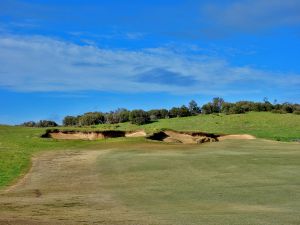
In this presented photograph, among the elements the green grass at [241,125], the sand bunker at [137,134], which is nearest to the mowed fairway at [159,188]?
the sand bunker at [137,134]

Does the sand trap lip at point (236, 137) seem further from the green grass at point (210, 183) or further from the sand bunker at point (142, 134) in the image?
the green grass at point (210, 183)

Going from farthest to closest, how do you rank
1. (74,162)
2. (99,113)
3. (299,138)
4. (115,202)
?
(99,113), (299,138), (74,162), (115,202)

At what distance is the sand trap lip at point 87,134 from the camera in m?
56.6

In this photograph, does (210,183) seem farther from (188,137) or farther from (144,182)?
(188,137)

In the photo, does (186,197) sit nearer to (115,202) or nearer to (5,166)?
(115,202)

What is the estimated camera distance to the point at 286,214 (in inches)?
619

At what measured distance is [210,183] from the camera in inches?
981

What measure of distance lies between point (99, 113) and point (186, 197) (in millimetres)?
72269

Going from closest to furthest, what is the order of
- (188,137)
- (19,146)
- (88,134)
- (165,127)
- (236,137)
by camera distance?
(19,146)
(188,137)
(88,134)
(236,137)
(165,127)

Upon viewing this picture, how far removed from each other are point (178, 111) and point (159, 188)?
64227 mm

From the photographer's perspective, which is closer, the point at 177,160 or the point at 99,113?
the point at 177,160

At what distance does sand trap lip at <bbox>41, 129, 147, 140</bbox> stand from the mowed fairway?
512 inches

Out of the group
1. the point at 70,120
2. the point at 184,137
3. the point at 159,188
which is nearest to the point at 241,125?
the point at 184,137

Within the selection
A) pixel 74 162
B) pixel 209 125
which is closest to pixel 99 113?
pixel 209 125
